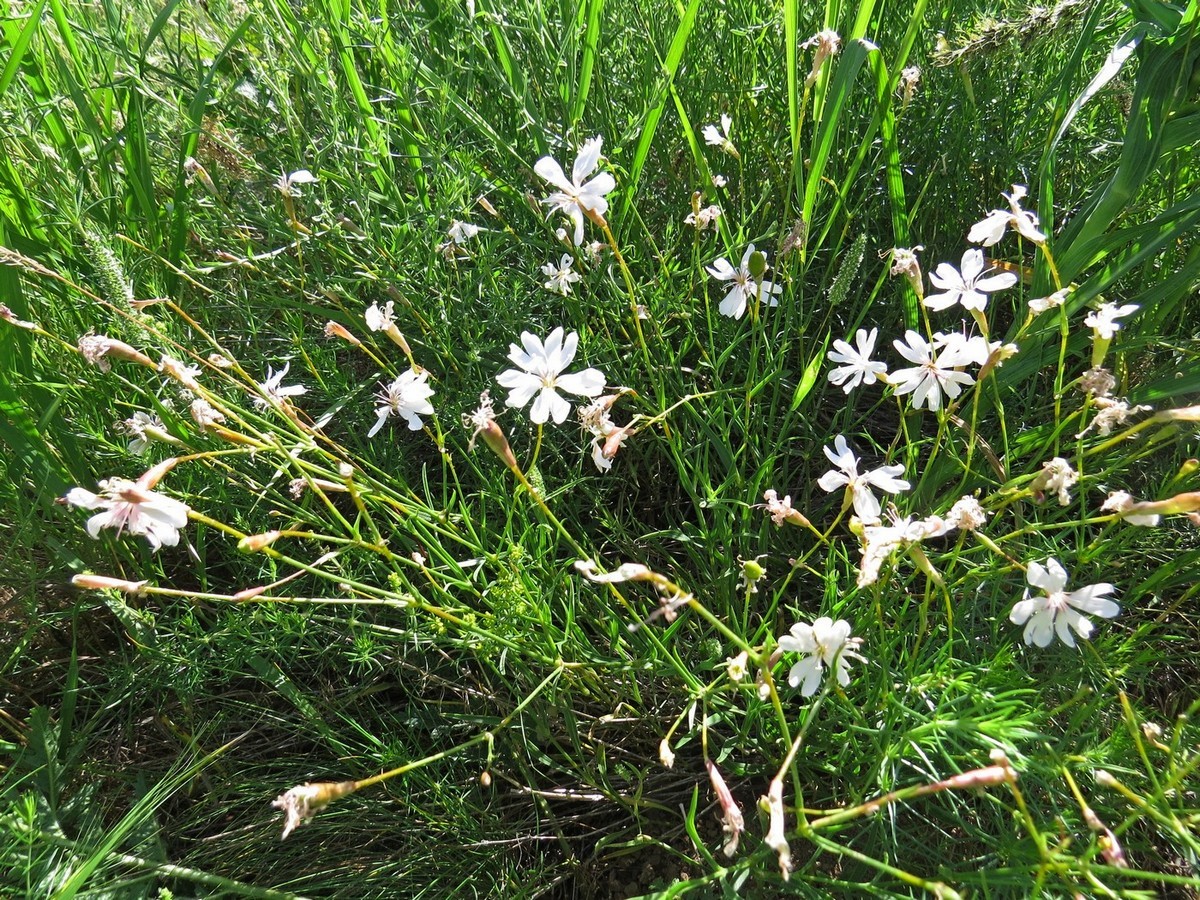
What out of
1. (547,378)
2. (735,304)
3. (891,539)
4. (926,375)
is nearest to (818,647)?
(891,539)

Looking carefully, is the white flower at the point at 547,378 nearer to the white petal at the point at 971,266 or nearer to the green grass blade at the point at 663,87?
the green grass blade at the point at 663,87

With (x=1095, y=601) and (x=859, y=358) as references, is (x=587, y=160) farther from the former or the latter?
(x=1095, y=601)

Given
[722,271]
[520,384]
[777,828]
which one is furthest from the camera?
[722,271]

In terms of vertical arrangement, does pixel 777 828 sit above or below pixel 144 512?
below

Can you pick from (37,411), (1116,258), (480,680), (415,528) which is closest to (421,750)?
(480,680)

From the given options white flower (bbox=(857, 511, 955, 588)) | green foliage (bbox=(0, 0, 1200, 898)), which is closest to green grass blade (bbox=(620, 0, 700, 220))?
green foliage (bbox=(0, 0, 1200, 898))

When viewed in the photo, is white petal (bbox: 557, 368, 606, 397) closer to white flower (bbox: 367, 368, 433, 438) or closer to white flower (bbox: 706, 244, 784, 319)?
white flower (bbox: 367, 368, 433, 438)

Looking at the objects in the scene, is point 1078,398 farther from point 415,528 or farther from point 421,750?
point 421,750
